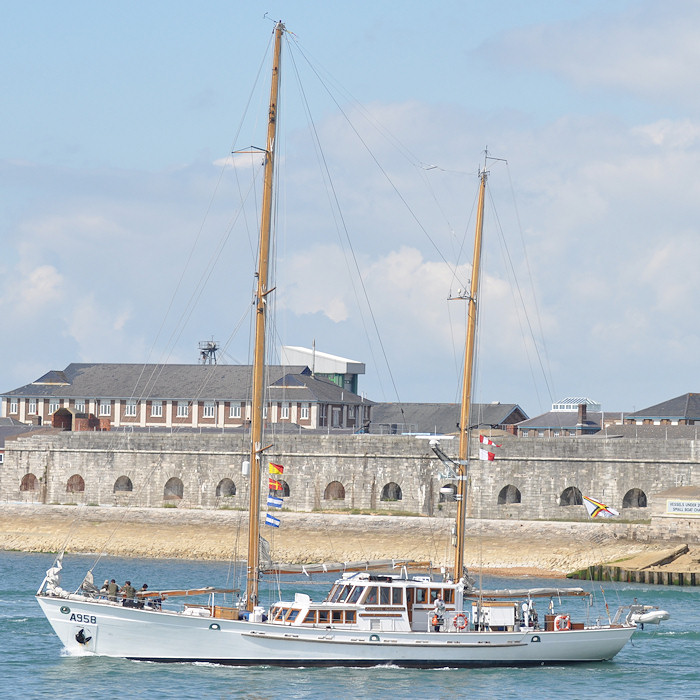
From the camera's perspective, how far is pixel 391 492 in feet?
208

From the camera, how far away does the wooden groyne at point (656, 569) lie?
1937 inches

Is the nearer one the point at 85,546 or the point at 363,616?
the point at 363,616

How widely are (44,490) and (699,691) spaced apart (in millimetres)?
46226

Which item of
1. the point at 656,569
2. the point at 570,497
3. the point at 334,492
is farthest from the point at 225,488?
the point at 656,569

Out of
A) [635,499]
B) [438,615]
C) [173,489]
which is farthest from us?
[173,489]

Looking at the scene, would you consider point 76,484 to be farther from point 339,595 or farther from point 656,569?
point 339,595

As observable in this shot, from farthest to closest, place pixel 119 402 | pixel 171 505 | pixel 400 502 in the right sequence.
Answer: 1. pixel 119 402
2. pixel 171 505
3. pixel 400 502

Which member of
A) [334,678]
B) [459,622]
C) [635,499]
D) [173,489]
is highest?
[173,489]

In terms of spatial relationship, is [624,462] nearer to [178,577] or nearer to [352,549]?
[352,549]

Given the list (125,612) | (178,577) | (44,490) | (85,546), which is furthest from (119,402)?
(125,612)

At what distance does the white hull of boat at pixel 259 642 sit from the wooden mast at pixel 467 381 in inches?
146

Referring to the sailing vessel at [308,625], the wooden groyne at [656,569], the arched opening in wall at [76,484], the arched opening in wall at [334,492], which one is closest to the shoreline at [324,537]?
the wooden groyne at [656,569]

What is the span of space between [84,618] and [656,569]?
83.2ft

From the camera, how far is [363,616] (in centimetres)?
3141
